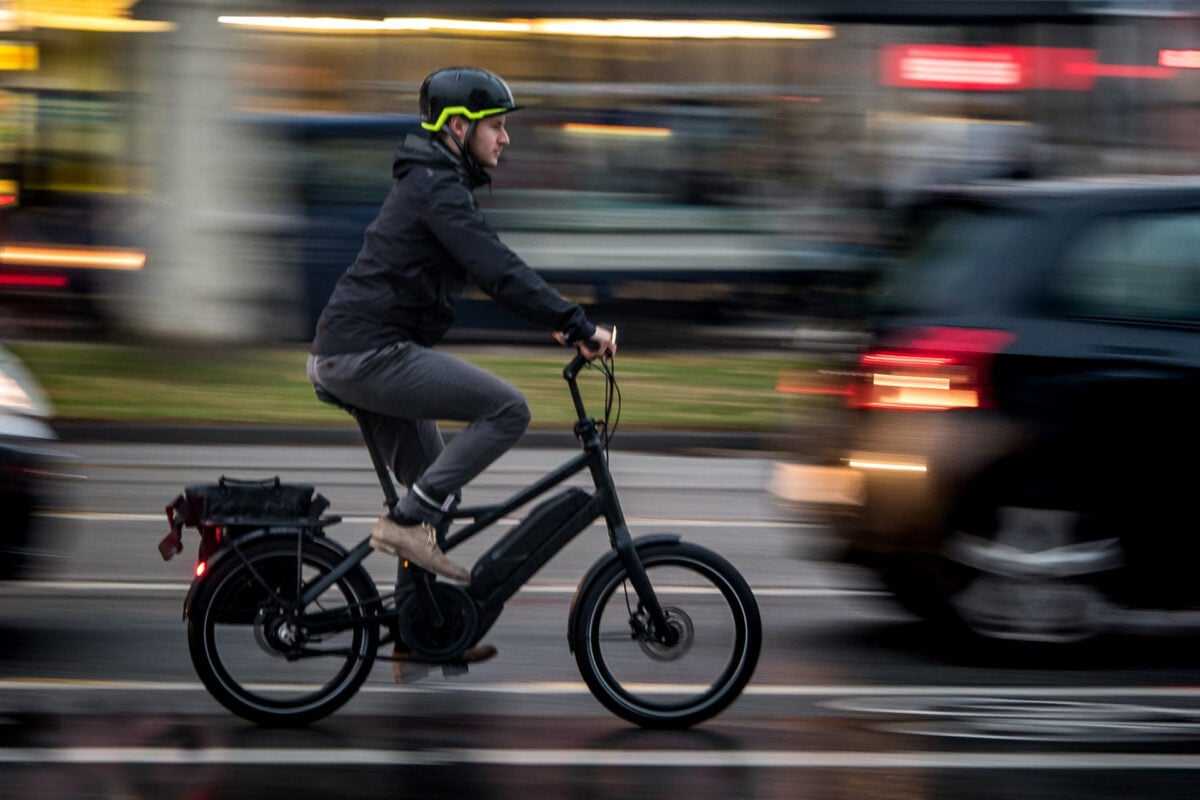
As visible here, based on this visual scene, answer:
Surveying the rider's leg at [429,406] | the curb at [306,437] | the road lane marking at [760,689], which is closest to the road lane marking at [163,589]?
the road lane marking at [760,689]

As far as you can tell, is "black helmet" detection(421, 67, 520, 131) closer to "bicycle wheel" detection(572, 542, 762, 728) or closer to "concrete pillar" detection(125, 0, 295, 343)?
"bicycle wheel" detection(572, 542, 762, 728)

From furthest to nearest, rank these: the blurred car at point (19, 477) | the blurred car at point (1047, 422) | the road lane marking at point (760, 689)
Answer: the blurred car at point (19, 477) → the blurred car at point (1047, 422) → the road lane marking at point (760, 689)

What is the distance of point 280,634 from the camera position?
18.5 ft

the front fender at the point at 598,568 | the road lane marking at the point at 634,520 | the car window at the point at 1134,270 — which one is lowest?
the road lane marking at the point at 634,520

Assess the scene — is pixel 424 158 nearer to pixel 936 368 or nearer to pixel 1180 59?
pixel 936 368

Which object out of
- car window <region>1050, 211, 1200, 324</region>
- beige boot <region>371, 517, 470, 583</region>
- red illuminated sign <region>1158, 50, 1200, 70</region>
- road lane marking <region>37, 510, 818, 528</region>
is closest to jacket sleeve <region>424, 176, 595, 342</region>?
beige boot <region>371, 517, 470, 583</region>

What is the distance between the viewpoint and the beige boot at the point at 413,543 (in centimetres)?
559

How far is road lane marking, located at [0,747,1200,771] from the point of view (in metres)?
5.28

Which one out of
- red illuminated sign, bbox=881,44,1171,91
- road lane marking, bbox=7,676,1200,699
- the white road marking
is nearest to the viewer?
road lane marking, bbox=7,676,1200,699

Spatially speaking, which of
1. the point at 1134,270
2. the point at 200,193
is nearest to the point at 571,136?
the point at 200,193

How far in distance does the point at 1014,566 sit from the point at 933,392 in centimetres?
62

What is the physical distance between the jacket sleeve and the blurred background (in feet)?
31.1

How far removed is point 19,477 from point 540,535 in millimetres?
1984

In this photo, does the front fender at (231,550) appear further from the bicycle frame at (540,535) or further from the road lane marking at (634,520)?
the road lane marking at (634,520)
